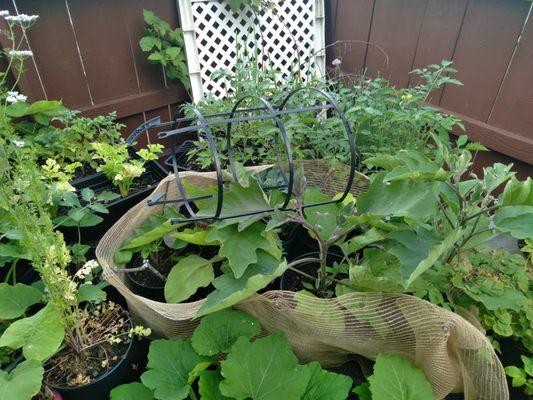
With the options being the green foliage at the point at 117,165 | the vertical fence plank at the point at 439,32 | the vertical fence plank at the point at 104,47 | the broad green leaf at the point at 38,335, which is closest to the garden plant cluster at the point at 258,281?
the broad green leaf at the point at 38,335

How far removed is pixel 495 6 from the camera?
1.66 m

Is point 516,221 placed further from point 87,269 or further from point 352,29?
point 352,29

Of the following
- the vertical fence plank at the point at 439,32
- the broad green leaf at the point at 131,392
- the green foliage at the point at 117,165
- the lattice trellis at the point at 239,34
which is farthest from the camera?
the lattice trellis at the point at 239,34

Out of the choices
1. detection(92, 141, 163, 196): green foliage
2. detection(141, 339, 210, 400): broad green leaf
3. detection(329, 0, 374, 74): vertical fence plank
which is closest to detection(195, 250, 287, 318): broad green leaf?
detection(141, 339, 210, 400): broad green leaf

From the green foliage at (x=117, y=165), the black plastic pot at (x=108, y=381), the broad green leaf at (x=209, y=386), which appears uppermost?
the green foliage at (x=117, y=165)

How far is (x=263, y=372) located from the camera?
859 mm

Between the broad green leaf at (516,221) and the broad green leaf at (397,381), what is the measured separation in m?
0.38

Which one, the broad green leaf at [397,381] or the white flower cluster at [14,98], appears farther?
the white flower cluster at [14,98]

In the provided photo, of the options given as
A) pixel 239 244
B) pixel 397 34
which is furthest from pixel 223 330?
pixel 397 34

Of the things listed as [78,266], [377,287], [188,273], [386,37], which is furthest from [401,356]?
[386,37]

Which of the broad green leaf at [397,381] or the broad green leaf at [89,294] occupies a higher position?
the broad green leaf at [89,294]

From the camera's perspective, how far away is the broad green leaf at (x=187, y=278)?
988 millimetres

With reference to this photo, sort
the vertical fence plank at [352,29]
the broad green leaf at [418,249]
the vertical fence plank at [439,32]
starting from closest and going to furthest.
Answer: the broad green leaf at [418,249], the vertical fence plank at [439,32], the vertical fence plank at [352,29]

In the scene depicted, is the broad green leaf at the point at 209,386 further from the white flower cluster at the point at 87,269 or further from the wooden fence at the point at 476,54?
the wooden fence at the point at 476,54
